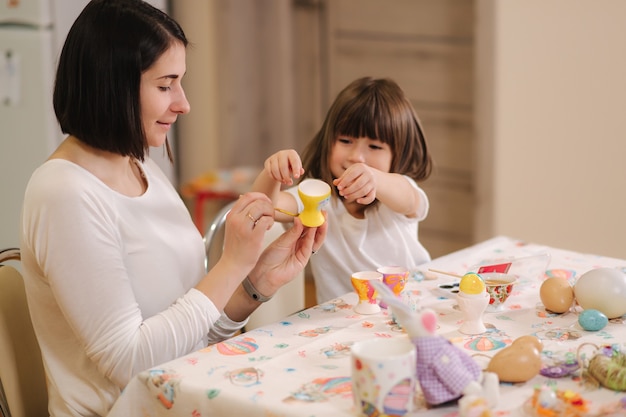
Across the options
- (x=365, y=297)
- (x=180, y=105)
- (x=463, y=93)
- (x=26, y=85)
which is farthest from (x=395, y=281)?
(x=26, y=85)

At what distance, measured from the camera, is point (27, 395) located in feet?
4.95

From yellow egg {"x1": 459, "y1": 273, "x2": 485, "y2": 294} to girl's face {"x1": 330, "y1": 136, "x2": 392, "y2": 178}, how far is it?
0.50m

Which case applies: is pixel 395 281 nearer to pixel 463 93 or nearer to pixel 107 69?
pixel 107 69

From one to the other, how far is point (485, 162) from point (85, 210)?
2117mm

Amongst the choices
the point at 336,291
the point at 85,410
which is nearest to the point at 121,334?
the point at 85,410

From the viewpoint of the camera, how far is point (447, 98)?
3.36 meters

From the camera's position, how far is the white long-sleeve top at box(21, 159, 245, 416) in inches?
51.5

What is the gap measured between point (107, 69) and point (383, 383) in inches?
27.0

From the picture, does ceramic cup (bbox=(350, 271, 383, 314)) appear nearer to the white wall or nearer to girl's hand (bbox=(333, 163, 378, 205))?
girl's hand (bbox=(333, 163, 378, 205))

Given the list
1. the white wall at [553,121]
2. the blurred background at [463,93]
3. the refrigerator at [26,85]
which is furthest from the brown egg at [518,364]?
the refrigerator at [26,85]

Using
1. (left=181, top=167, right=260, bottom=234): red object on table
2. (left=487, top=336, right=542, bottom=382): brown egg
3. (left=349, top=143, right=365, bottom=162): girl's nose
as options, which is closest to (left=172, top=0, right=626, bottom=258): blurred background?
(left=181, top=167, right=260, bottom=234): red object on table

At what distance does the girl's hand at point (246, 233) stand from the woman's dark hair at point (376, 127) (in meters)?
0.52

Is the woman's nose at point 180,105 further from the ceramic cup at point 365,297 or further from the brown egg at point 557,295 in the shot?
the brown egg at point 557,295

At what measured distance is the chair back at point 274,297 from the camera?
187 centimetres
